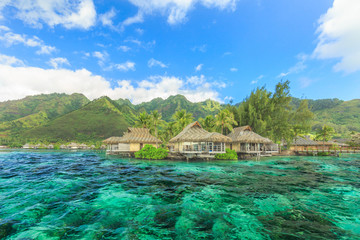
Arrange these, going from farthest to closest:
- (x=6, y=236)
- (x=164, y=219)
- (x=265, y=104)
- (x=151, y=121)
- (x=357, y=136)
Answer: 1. (x=357, y=136)
2. (x=151, y=121)
3. (x=265, y=104)
4. (x=164, y=219)
5. (x=6, y=236)

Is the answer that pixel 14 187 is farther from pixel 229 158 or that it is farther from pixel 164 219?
pixel 229 158

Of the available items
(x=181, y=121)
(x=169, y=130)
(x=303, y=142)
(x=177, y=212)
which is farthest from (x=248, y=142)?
(x=303, y=142)

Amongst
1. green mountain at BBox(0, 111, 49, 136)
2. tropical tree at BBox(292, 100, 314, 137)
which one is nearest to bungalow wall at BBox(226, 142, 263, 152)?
tropical tree at BBox(292, 100, 314, 137)

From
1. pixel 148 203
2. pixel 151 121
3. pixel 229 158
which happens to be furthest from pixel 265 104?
pixel 148 203

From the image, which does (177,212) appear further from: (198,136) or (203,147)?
(198,136)

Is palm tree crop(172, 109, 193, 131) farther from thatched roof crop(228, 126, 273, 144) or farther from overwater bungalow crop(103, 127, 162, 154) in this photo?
thatched roof crop(228, 126, 273, 144)

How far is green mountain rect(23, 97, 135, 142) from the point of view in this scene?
10862 centimetres

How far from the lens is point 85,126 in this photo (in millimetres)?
125688

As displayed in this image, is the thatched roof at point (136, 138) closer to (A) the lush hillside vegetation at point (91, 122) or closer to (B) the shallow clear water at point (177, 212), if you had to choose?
(B) the shallow clear water at point (177, 212)

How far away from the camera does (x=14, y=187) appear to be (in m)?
9.99

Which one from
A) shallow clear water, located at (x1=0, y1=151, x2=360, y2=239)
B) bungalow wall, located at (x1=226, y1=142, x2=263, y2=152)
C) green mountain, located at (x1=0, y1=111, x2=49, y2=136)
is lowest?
shallow clear water, located at (x1=0, y1=151, x2=360, y2=239)

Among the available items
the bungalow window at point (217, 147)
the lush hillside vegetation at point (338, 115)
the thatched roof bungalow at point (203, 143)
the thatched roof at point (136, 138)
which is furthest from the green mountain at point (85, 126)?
the lush hillside vegetation at point (338, 115)

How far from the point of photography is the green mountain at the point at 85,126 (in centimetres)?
10862

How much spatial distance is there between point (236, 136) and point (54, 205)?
31158 millimetres
